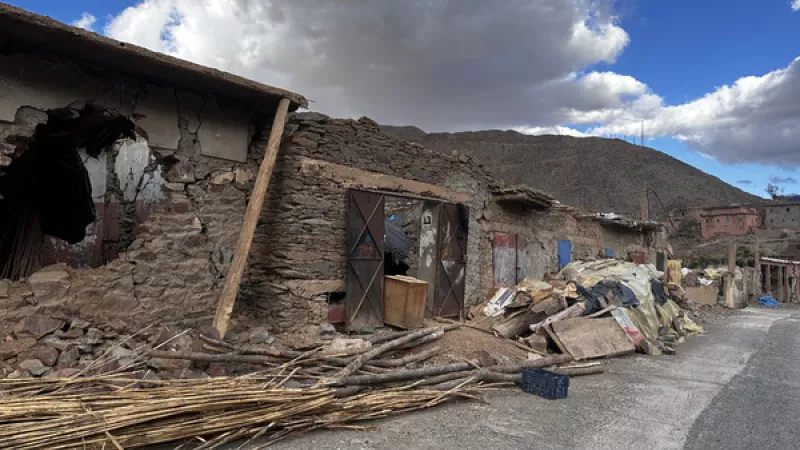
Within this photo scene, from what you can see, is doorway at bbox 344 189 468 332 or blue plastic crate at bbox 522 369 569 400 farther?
doorway at bbox 344 189 468 332

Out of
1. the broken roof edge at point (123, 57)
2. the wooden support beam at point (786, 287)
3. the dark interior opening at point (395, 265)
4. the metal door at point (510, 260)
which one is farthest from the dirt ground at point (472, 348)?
the wooden support beam at point (786, 287)

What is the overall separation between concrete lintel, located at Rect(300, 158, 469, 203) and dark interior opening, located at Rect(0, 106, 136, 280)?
2.49 metres

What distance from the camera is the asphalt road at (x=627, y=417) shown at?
473 cm

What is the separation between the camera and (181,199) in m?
6.58

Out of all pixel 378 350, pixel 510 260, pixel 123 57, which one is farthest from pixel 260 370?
pixel 510 260

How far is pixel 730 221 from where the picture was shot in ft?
138

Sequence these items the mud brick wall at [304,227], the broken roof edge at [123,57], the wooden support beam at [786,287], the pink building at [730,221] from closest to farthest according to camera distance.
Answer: the broken roof edge at [123,57] → the mud brick wall at [304,227] → the wooden support beam at [786,287] → the pink building at [730,221]

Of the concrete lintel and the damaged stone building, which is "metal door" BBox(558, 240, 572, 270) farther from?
the concrete lintel

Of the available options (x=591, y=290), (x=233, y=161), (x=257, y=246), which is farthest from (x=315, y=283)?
(x=591, y=290)

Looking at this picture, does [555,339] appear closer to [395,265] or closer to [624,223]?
[395,265]

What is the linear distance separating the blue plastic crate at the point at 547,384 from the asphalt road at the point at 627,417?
13cm

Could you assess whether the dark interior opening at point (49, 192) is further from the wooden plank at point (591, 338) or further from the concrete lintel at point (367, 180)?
the wooden plank at point (591, 338)

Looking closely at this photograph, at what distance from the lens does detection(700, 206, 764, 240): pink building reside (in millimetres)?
41469

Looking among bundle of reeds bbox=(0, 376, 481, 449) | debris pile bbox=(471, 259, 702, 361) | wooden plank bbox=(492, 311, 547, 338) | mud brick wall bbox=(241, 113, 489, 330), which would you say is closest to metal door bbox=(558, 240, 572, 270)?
debris pile bbox=(471, 259, 702, 361)
